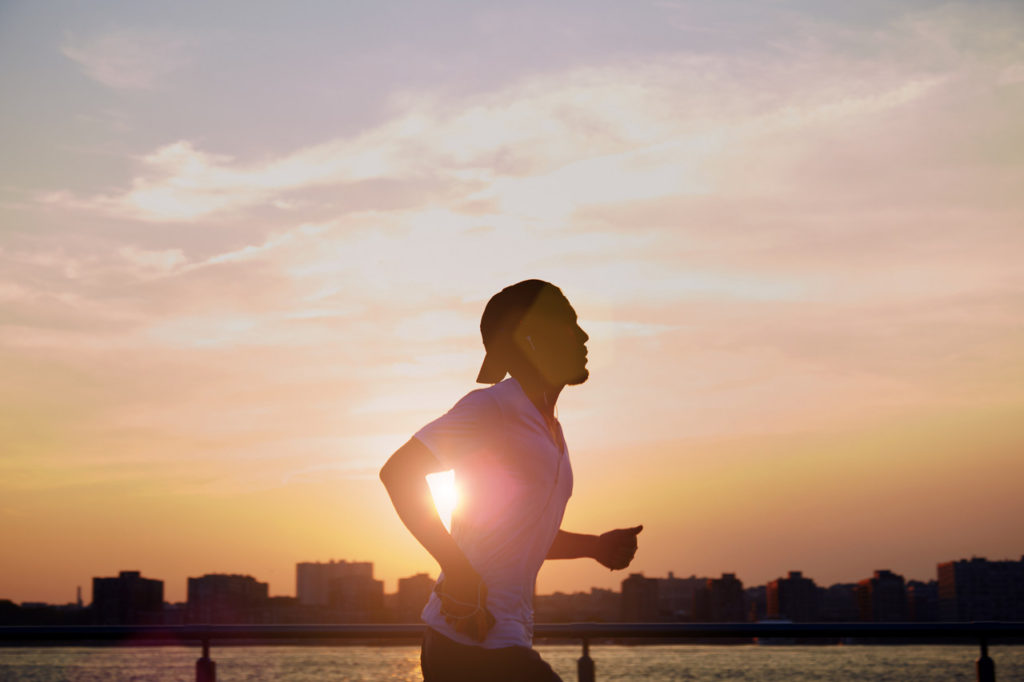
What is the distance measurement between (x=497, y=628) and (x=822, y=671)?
340cm

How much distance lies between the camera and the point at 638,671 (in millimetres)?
5516

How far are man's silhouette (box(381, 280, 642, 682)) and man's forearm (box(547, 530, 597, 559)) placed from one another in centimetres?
30

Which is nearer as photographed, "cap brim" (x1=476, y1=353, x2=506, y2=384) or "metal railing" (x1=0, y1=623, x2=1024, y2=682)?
"cap brim" (x1=476, y1=353, x2=506, y2=384)

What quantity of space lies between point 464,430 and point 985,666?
13.6ft

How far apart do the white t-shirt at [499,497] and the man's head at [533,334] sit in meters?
0.11

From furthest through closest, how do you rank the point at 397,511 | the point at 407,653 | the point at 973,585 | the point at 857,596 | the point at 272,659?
the point at 973,585 → the point at 857,596 → the point at 272,659 → the point at 407,653 → the point at 397,511

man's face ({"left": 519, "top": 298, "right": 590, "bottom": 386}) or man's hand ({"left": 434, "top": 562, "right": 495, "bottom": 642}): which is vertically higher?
man's face ({"left": 519, "top": 298, "right": 590, "bottom": 386})

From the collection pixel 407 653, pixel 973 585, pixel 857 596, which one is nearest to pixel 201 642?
pixel 407 653

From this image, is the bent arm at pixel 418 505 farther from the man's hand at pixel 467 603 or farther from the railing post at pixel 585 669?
the railing post at pixel 585 669

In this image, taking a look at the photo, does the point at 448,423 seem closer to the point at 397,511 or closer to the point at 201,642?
the point at 397,511

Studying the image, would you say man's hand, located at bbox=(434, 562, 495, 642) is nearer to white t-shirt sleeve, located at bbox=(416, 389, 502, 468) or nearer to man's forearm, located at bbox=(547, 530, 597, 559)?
white t-shirt sleeve, located at bbox=(416, 389, 502, 468)

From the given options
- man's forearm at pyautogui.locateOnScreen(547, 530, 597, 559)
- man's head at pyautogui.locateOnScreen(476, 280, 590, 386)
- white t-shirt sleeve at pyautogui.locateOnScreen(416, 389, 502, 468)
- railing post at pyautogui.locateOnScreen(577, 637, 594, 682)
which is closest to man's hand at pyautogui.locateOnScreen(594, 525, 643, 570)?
man's forearm at pyautogui.locateOnScreen(547, 530, 597, 559)

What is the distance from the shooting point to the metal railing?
5.36 meters

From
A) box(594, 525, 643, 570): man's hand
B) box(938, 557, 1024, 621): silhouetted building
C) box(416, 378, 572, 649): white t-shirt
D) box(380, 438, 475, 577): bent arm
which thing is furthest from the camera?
box(938, 557, 1024, 621): silhouetted building
